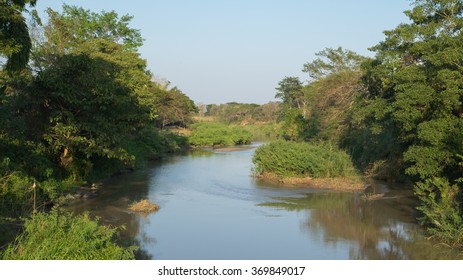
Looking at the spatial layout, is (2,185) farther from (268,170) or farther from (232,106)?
(232,106)

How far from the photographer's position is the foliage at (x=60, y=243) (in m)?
6.89

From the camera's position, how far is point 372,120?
19.0 metres

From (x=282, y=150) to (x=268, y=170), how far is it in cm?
136

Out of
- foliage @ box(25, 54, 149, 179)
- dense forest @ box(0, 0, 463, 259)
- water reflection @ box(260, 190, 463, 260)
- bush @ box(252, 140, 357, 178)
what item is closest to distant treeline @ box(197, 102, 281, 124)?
dense forest @ box(0, 0, 463, 259)

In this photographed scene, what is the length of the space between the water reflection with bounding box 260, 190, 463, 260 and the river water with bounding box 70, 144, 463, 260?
2 cm

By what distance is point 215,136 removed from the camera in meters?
47.5

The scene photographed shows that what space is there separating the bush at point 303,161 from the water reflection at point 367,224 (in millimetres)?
2109

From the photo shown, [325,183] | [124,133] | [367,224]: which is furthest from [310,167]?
[124,133]

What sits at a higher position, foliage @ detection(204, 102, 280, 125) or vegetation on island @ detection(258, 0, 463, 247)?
foliage @ detection(204, 102, 280, 125)

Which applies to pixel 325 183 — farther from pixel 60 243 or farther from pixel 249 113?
pixel 249 113

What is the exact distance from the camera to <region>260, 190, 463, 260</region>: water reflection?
11.4 m

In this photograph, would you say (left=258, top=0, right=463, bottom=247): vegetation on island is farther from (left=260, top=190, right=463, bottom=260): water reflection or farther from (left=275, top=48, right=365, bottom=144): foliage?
(left=275, top=48, right=365, bottom=144): foliage

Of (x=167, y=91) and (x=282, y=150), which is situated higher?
(x=167, y=91)
